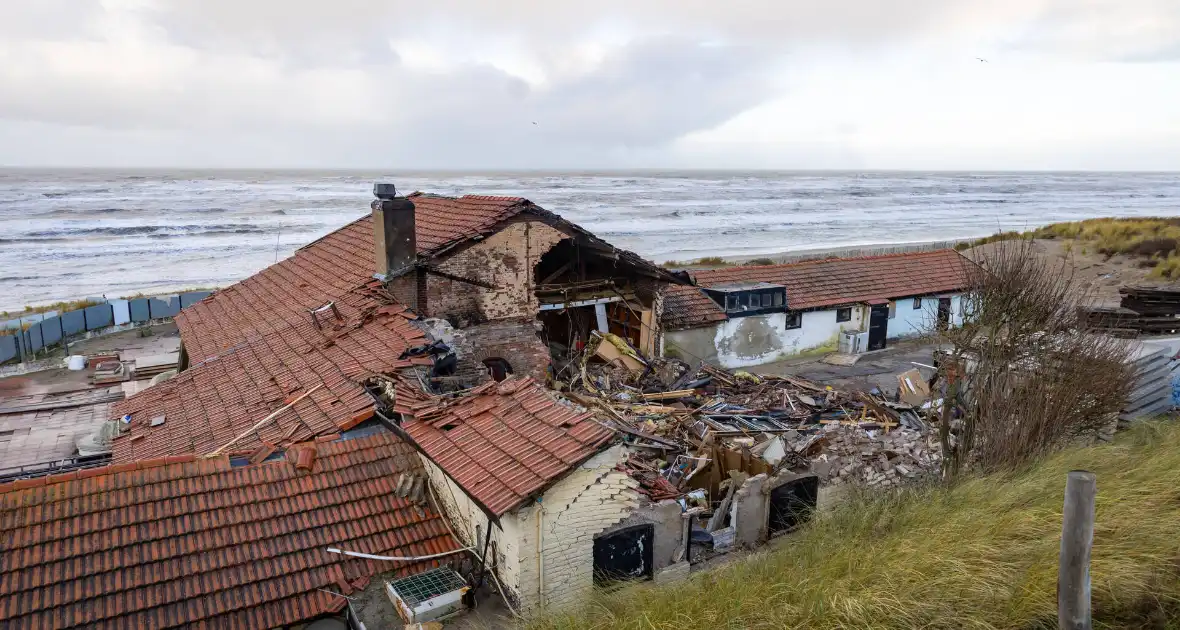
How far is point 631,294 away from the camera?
19.7 m

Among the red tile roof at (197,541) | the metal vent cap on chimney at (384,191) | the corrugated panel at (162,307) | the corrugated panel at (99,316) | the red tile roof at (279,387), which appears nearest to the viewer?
the red tile roof at (197,541)

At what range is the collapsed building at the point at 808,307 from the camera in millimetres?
23578

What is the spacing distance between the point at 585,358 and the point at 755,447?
20.1ft

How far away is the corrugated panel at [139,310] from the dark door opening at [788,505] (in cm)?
3177

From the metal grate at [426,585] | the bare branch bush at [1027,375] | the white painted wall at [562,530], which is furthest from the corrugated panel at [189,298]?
the bare branch bush at [1027,375]

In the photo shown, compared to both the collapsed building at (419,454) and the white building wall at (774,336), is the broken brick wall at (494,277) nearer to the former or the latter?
the collapsed building at (419,454)

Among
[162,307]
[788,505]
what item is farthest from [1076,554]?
[162,307]

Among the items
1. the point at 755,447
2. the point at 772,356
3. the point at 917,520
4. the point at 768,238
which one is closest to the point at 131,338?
the point at 772,356

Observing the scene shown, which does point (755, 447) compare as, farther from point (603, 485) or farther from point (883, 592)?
point (883, 592)

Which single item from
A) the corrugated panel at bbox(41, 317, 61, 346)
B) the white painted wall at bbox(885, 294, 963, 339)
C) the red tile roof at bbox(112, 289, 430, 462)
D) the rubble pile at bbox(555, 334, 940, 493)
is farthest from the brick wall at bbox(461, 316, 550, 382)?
the corrugated panel at bbox(41, 317, 61, 346)

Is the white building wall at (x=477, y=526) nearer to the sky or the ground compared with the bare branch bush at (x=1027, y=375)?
nearer to the ground

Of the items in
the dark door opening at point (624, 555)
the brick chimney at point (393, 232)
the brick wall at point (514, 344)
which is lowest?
the dark door opening at point (624, 555)

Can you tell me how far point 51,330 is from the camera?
97.6 feet

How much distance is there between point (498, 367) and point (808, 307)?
45.2 ft
